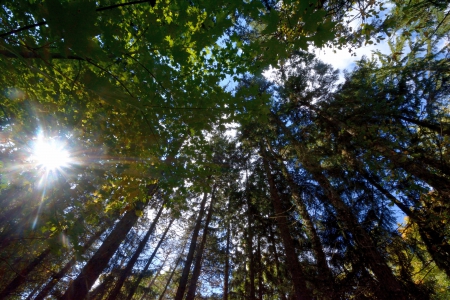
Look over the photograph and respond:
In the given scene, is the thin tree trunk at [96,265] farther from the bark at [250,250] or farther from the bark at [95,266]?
the bark at [250,250]

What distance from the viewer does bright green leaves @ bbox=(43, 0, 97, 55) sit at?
3.18 ft

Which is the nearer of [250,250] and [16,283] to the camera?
[16,283]

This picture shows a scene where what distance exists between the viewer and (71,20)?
1.00 metres

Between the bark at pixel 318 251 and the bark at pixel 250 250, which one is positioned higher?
the bark at pixel 250 250

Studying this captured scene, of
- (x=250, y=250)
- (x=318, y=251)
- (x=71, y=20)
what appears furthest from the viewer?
(x=250, y=250)

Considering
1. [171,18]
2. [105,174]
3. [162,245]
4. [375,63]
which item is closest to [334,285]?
[105,174]

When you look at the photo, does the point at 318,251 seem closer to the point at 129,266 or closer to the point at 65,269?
the point at 129,266

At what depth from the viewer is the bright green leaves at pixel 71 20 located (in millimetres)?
970

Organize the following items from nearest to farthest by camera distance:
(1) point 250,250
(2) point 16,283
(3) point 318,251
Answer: (3) point 318,251
(2) point 16,283
(1) point 250,250

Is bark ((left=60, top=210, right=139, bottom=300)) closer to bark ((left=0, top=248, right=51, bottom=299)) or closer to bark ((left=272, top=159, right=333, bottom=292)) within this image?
bark ((left=0, top=248, right=51, bottom=299))

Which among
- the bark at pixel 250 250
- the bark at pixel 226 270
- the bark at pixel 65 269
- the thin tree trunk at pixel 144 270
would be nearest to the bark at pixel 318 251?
the bark at pixel 250 250

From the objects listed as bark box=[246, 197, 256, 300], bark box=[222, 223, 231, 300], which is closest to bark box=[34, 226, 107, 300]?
bark box=[246, 197, 256, 300]

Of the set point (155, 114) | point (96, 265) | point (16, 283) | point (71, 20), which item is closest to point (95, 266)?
point (96, 265)

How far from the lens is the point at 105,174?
8.07ft
